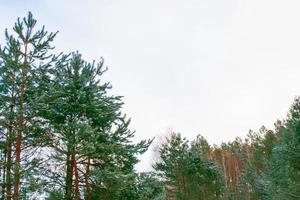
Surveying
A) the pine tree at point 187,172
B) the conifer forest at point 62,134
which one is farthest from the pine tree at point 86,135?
the pine tree at point 187,172

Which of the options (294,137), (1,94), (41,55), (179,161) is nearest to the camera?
(1,94)

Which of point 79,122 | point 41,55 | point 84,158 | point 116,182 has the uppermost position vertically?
point 41,55

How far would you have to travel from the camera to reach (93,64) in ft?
57.5

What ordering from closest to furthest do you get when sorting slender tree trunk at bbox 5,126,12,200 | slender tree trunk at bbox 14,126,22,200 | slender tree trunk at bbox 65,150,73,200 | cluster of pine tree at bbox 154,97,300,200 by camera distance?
1. slender tree trunk at bbox 14,126,22,200
2. slender tree trunk at bbox 5,126,12,200
3. slender tree trunk at bbox 65,150,73,200
4. cluster of pine tree at bbox 154,97,300,200

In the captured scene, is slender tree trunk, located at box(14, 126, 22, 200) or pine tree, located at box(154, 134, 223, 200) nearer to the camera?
slender tree trunk, located at box(14, 126, 22, 200)

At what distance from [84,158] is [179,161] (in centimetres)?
1775

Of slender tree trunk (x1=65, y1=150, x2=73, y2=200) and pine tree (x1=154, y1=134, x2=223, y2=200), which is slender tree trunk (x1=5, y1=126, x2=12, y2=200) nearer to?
slender tree trunk (x1=65, y1=150, x2=73, y2=200)

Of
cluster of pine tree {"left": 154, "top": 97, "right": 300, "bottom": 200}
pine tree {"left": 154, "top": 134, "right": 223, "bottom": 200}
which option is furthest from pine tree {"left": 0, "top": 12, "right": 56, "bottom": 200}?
pine tree {"left": 154, "top": 134, "right": 223, "bottom": 200}

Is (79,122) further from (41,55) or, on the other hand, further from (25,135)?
(41,55)

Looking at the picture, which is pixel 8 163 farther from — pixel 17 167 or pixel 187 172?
pixel 187 172

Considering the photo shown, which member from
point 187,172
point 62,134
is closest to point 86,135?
point 62,134

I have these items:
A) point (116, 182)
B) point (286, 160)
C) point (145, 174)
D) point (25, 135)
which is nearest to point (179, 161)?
point (286, 160)

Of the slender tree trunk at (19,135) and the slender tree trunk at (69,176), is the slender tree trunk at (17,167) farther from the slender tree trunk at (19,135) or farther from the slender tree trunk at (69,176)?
the slender tree trunk at (69,176)

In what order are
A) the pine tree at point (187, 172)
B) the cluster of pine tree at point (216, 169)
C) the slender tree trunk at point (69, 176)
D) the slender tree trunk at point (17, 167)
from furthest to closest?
1. the pine tree at point (187, 172)
2. the cluster of pine tree at point (216, 169)
3. the slender tree trunk at point (69, 176)
4. the slender tree trunk at point (17, 167)
